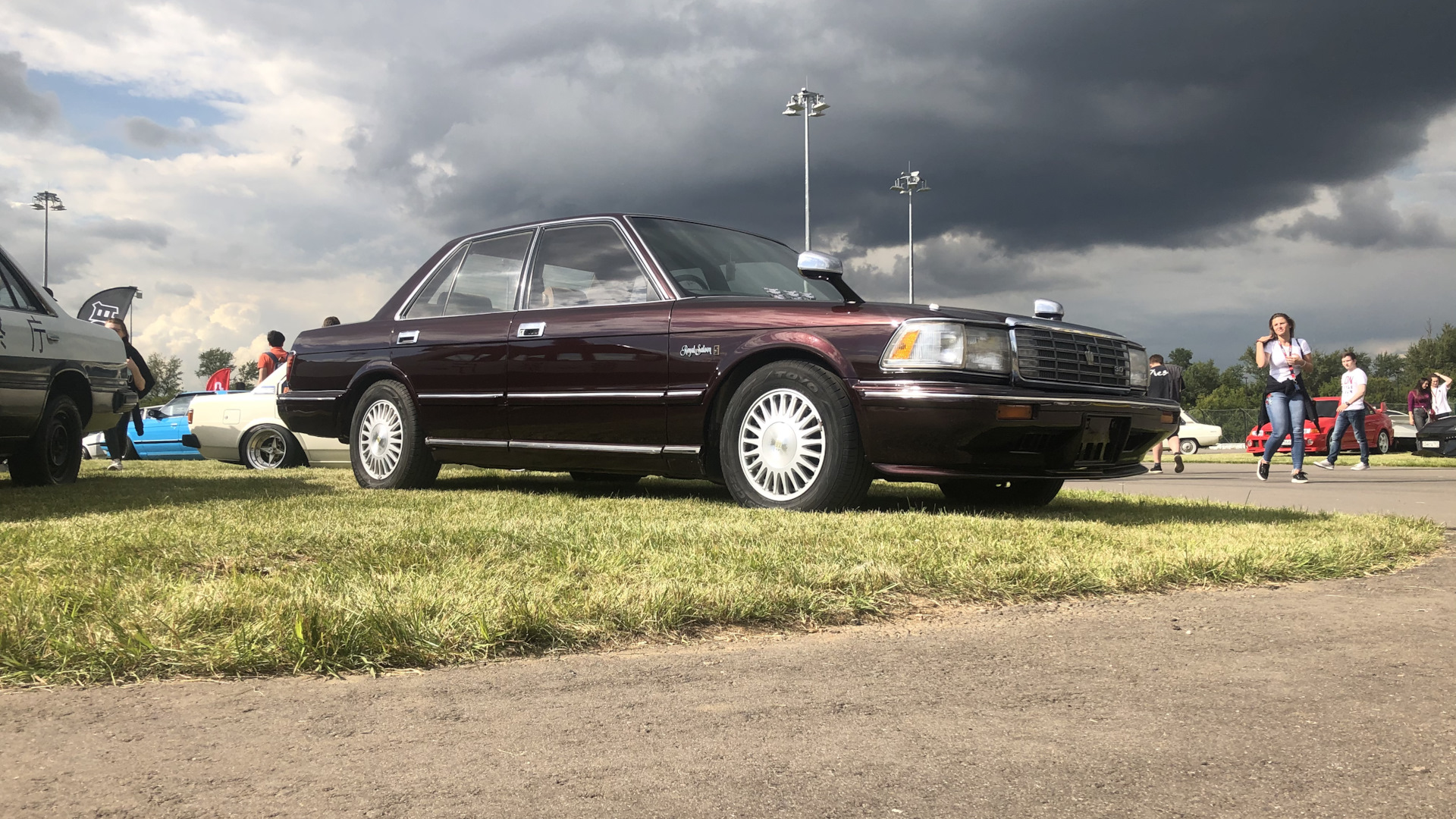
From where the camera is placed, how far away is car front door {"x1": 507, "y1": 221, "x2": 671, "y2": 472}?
6527mm

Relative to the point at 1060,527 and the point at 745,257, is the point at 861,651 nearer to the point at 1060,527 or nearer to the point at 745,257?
the point at 1060,527

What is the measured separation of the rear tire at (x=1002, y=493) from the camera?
6.95 metres

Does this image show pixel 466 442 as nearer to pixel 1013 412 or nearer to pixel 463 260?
pixel 463 260

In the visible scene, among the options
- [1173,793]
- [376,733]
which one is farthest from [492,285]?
[1173,793]

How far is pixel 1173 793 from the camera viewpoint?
2.12 meters

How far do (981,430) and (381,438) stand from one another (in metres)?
4.28

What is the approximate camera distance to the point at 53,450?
8203 mm

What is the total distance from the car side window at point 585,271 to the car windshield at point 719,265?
0.18 m

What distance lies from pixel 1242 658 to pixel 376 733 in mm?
2269

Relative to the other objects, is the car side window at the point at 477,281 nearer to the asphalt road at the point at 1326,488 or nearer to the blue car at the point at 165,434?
the asphalt road at the point at 1326,488

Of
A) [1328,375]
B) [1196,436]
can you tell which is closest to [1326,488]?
[1196,436]

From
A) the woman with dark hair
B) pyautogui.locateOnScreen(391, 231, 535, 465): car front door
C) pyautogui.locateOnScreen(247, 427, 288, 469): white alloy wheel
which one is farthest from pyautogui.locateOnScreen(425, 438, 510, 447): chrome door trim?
the woman with dark hair

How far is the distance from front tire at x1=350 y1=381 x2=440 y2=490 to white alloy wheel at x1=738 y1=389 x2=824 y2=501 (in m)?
2.60

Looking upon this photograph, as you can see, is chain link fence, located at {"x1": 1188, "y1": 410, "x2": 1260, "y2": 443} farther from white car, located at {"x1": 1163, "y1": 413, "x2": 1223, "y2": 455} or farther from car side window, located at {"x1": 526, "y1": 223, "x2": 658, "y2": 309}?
car side window, located at {"x1": 526, "y1": 223, "x2": 658, "y2": 309}
